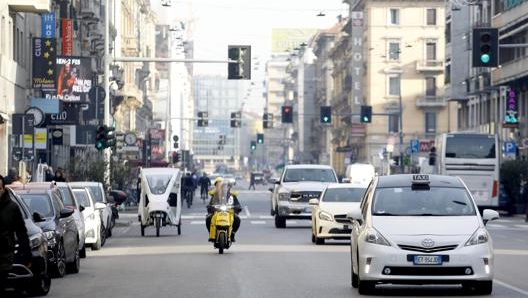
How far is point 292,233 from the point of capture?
4269 centimetres

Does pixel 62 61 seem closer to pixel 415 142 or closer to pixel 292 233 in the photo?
pixel 292 233

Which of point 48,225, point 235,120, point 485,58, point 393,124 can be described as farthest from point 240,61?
point 393,124

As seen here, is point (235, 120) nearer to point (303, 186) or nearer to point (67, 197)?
point (303, 186)

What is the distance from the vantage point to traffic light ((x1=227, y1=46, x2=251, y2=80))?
47.3 m

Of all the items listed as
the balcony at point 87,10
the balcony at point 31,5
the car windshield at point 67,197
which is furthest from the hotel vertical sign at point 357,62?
the car windshield at point 67,197

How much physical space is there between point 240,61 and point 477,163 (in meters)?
17.7

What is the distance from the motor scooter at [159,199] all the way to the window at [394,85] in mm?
86545

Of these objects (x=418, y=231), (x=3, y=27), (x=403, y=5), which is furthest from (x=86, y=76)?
(x=403, y=5)

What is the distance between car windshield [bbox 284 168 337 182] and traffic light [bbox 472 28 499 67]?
411 inches

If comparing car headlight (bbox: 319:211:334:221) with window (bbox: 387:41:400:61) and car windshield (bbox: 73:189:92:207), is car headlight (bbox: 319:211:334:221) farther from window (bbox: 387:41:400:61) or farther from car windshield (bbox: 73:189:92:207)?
window (bbox: 387:41:400:61)

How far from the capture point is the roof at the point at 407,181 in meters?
20.8

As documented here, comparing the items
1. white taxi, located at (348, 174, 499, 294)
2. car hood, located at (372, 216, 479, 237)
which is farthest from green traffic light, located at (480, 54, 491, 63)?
car hood, located at (372, 216, 479, 237)

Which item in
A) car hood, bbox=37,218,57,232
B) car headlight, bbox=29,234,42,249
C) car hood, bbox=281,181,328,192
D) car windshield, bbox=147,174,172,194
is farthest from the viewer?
car hood, bbox=281,181,328,192

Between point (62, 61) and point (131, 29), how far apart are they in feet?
205
